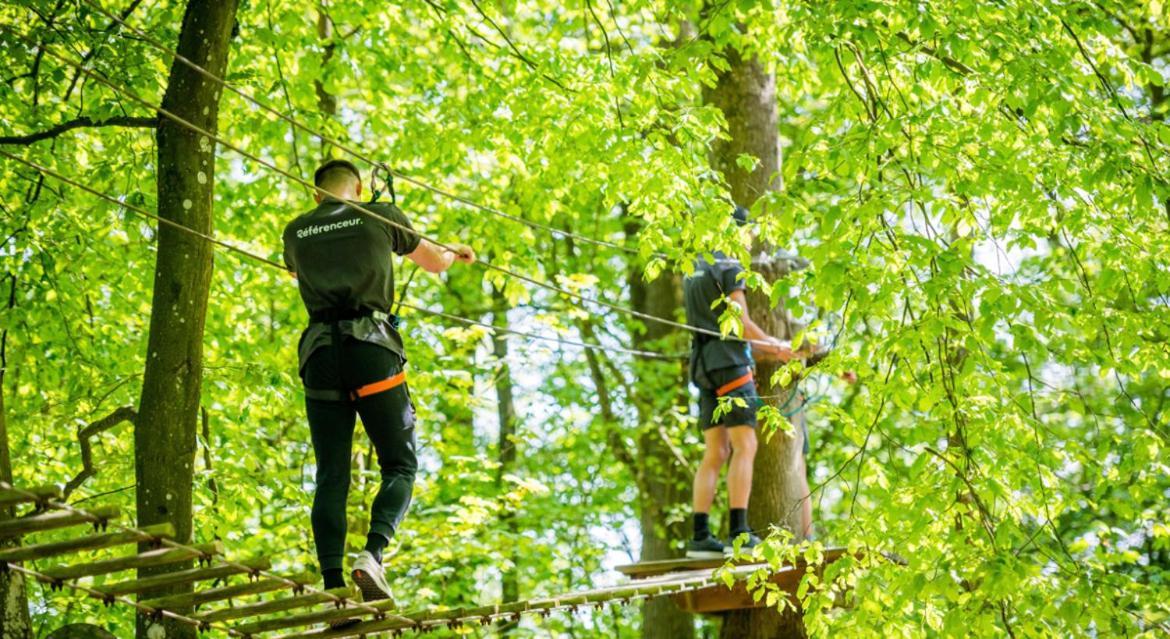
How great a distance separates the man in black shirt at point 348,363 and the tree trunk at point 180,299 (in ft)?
2.13

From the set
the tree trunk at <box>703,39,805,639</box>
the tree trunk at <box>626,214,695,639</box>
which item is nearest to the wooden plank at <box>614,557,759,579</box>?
the tree trunk at <box>703,39,805,639</box>

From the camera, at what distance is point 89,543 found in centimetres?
356

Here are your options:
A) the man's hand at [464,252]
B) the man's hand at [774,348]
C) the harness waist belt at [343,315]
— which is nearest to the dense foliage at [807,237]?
the man's hand at [774,348]

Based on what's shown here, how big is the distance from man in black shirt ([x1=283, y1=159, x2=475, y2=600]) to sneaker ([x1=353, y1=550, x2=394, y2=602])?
0.50ft

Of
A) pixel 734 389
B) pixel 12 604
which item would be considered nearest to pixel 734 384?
pixel 734 389

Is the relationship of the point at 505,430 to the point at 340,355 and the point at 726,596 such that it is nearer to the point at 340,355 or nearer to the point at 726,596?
the point at 726,596

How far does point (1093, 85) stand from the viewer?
5.61 m

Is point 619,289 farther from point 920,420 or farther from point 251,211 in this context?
point 920,420

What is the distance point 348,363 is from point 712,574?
6.75 feet

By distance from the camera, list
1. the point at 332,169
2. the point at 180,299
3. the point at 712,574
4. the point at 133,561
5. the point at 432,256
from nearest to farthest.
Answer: the point at 133,561
the point at 332,169
the point at 432,256
the point at 180,299
the point at 712,574

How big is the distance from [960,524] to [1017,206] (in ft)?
4.54

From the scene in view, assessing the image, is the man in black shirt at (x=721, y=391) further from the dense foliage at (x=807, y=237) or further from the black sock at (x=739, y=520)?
the dense foliage at (x=807, y=237)

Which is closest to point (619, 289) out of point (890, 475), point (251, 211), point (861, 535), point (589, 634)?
point (589, 634)

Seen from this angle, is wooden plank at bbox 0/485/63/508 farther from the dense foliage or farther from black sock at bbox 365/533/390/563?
the dense foliage
